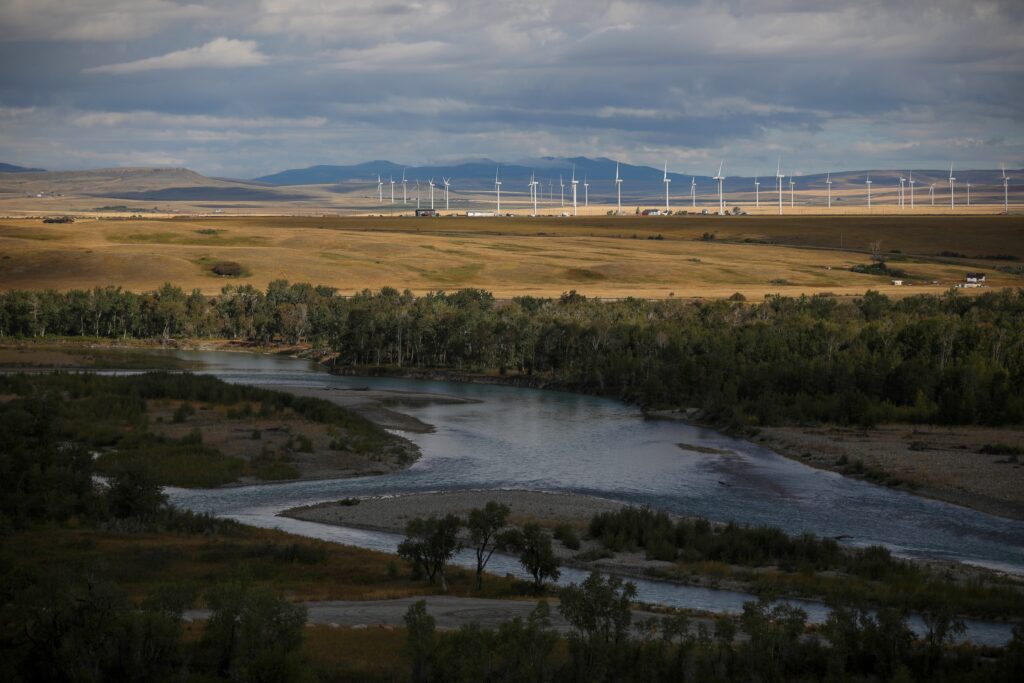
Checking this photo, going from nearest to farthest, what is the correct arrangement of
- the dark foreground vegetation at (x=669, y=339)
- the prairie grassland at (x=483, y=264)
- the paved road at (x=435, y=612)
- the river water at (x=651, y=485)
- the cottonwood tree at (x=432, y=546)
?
1. the paved road at (x=435, y=612)
2. the cottonwood tree at (x=432, y=546)
3. the river water at (x=651, y=485)
4. the dark foreground vegetation at (x=669, y=339)
5. the prairie grassland at (x=483, y=264)

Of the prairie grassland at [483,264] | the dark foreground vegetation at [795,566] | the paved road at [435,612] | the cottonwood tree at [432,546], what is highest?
the prairie grassland at [483,264]

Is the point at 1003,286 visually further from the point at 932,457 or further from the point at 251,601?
the point at 251,601

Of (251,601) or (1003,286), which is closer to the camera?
(251,601)

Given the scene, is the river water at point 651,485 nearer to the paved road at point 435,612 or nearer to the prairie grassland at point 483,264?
the paved road at point 435,612

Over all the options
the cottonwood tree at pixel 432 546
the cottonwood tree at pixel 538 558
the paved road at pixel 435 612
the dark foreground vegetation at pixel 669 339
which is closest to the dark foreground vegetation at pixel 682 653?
the paved road at pixel 435 612

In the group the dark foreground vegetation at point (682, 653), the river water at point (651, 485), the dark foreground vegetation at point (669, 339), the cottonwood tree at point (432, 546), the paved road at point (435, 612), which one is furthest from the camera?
the dark foreground vegetation at point (669, 339)

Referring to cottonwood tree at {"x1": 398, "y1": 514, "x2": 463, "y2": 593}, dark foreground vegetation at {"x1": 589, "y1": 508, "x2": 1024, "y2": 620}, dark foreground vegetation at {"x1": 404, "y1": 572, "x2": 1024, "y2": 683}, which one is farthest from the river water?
dark foreground vegetation at {"x1": 404, "y1": 572, "x2": 1024, "y2": 683}

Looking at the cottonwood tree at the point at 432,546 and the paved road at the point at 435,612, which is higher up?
the cottonwood tree at the point at 432,546

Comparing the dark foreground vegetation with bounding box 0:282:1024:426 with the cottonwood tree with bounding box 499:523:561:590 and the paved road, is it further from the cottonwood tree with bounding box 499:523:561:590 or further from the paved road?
the paved road

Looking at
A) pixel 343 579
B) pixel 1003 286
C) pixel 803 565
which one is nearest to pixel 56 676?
pixel 343 579
